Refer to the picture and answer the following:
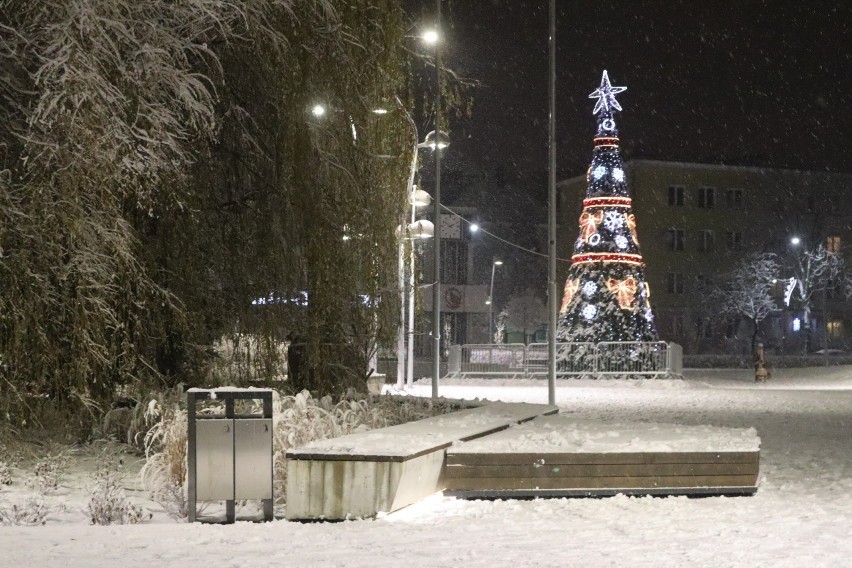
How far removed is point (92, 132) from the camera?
29.3 feet

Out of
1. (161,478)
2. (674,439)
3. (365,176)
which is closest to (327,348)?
(365,176)

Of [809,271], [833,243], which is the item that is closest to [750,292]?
[809,271]

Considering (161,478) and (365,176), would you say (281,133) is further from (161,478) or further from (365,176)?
(161,478)

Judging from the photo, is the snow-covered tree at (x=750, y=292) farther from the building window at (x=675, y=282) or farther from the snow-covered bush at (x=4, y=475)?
the snow-covered bush at (x=4, y=475)

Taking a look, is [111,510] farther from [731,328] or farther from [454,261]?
[731,328]

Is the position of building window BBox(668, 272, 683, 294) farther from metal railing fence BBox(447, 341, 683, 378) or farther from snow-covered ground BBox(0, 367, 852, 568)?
snow-covered ground BBox(0, 367, 852, 568)

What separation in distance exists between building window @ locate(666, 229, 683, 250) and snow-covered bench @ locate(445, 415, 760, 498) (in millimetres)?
59766

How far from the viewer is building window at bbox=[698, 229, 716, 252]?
70.8 m

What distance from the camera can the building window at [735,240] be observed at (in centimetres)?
7194

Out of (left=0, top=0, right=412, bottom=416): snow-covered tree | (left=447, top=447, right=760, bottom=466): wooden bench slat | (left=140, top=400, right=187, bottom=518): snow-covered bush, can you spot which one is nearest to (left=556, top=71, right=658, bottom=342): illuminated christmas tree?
(left=0, top=0, right=412, bottom=416): snow-covered tree

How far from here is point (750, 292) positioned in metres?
70.2

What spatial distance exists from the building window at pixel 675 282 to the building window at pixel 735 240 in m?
4.36

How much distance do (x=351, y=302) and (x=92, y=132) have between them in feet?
15.5

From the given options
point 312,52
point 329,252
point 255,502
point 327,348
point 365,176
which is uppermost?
point 312,52
